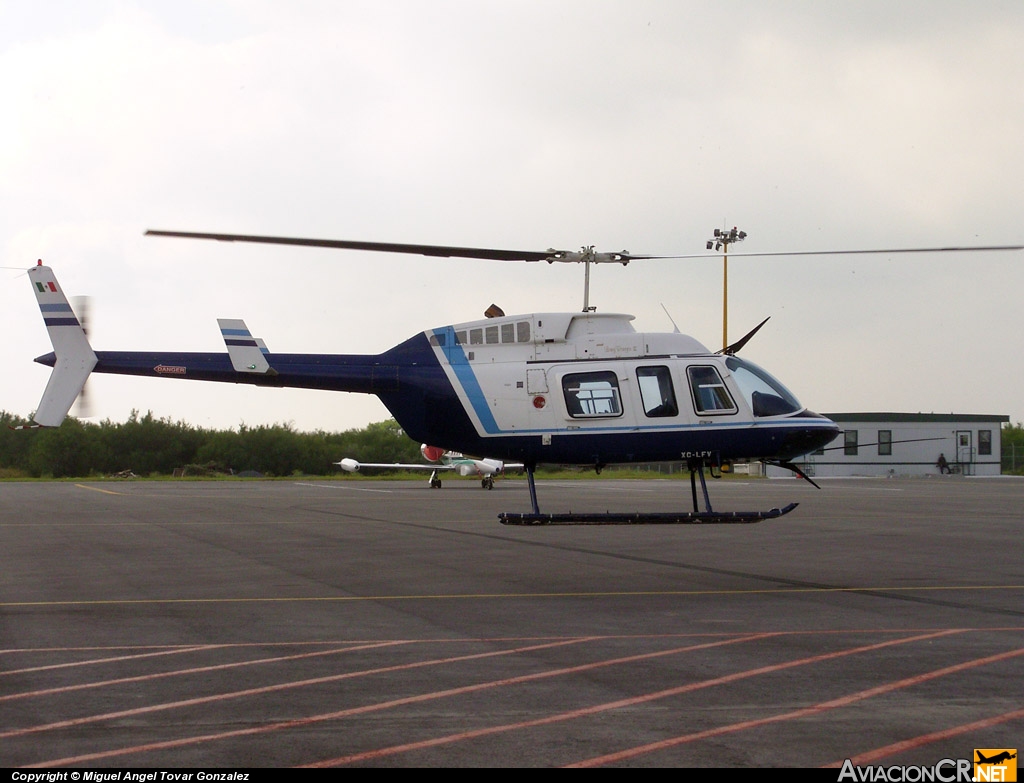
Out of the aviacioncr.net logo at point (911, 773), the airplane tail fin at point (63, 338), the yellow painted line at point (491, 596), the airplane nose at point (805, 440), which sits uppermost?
the airplane tail fin at point (63, 338)

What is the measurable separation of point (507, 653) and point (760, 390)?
8808mm

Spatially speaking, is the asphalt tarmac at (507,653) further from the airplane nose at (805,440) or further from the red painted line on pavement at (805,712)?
the airplane nose at (805,440)

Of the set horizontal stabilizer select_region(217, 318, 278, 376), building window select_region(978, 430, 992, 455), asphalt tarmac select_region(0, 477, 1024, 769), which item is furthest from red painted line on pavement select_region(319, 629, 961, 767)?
building window select_region(978, 430, 992, 455)

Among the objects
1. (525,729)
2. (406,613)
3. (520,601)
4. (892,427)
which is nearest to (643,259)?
(520,601)

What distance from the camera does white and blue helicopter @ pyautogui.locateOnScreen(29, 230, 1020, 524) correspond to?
16.0 metres

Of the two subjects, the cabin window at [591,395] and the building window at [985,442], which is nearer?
the cabin window at [591,395]

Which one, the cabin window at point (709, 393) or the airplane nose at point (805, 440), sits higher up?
the cabin window at point (709, 393)

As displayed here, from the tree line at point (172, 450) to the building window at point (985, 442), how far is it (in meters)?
42.5

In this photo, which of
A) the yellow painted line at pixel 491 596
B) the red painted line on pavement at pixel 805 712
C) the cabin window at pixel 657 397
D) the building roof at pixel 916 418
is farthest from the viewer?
the building roof at pixel 916 418

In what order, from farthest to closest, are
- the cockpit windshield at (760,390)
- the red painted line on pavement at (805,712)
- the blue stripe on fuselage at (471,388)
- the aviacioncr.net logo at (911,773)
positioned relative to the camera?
the blue stripe on fuselage at (471,388)
the cockpit windshield at (760,390)
the red painted line on pavement at (805,712)
the aviacioncr.net logo at (911,773)

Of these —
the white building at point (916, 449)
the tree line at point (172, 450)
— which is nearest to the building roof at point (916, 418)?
the white building at point (916, 449)

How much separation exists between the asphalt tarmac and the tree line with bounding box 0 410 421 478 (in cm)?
6606

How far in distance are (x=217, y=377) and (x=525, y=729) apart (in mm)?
12658

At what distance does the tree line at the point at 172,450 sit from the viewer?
274ft
